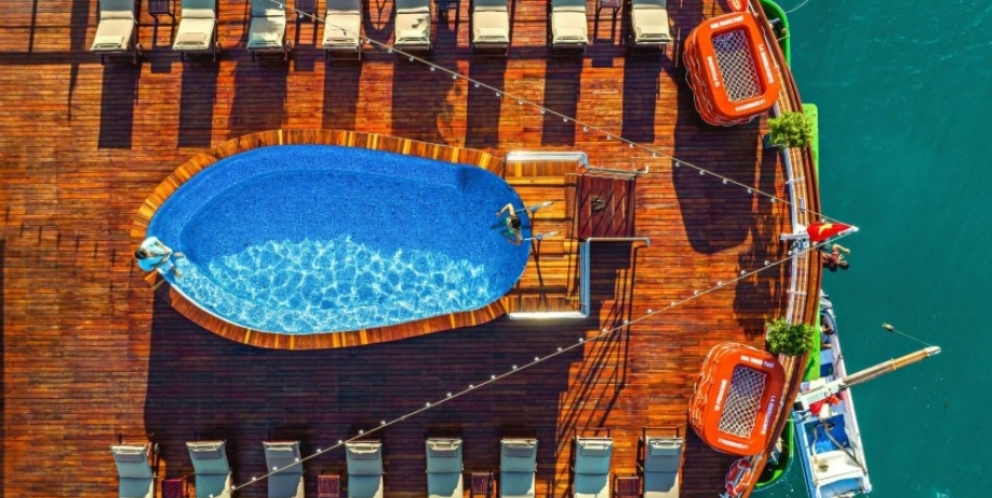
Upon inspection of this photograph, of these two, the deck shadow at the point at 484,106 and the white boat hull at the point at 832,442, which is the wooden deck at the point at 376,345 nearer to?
the deck shadow at the point at 484,106

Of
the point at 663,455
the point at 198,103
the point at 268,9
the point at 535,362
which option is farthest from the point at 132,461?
the point at 663,455

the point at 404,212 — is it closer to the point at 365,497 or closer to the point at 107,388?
the point at 365,497

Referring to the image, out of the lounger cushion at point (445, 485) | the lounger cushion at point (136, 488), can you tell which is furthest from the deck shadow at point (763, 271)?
the lounger cushion at point (136, 488)

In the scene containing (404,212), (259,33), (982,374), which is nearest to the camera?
(259,33)

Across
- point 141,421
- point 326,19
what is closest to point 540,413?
point 141,421

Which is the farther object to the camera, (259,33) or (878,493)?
(878,493)

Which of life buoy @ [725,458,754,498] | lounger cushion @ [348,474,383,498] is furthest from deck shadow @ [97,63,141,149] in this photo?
life buoy @ [725,458,754,498]
